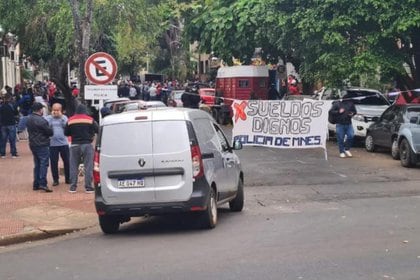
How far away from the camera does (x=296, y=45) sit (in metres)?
24.6

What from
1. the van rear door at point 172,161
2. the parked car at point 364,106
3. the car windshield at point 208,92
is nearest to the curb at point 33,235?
the van rear door at point 172,161

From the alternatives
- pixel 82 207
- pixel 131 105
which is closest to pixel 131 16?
pixel 131 105

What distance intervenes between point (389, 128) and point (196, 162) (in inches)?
415

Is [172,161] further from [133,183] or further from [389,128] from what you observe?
[389,128]

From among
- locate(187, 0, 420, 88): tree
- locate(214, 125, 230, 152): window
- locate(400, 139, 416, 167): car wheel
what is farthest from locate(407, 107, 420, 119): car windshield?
locate(214, 125, 230, 152): window

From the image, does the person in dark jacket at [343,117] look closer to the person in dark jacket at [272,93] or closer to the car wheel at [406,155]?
the car wheel at [406,155]

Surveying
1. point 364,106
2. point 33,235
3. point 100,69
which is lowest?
point 33,235

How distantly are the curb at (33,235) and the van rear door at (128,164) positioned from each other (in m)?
1.24

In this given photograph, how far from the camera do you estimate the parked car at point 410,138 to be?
1659cm

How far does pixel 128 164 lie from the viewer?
31.8 ft

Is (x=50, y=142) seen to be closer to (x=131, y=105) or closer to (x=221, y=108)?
(x=131, y=105)

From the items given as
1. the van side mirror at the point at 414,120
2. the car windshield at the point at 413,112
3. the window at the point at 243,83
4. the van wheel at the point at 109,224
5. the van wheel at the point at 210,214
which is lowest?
the van wheel at the point at 109,224

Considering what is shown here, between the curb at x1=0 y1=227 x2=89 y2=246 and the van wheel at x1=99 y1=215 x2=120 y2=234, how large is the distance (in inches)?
29.6

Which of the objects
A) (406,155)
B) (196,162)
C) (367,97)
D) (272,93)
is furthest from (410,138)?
(272,93)
